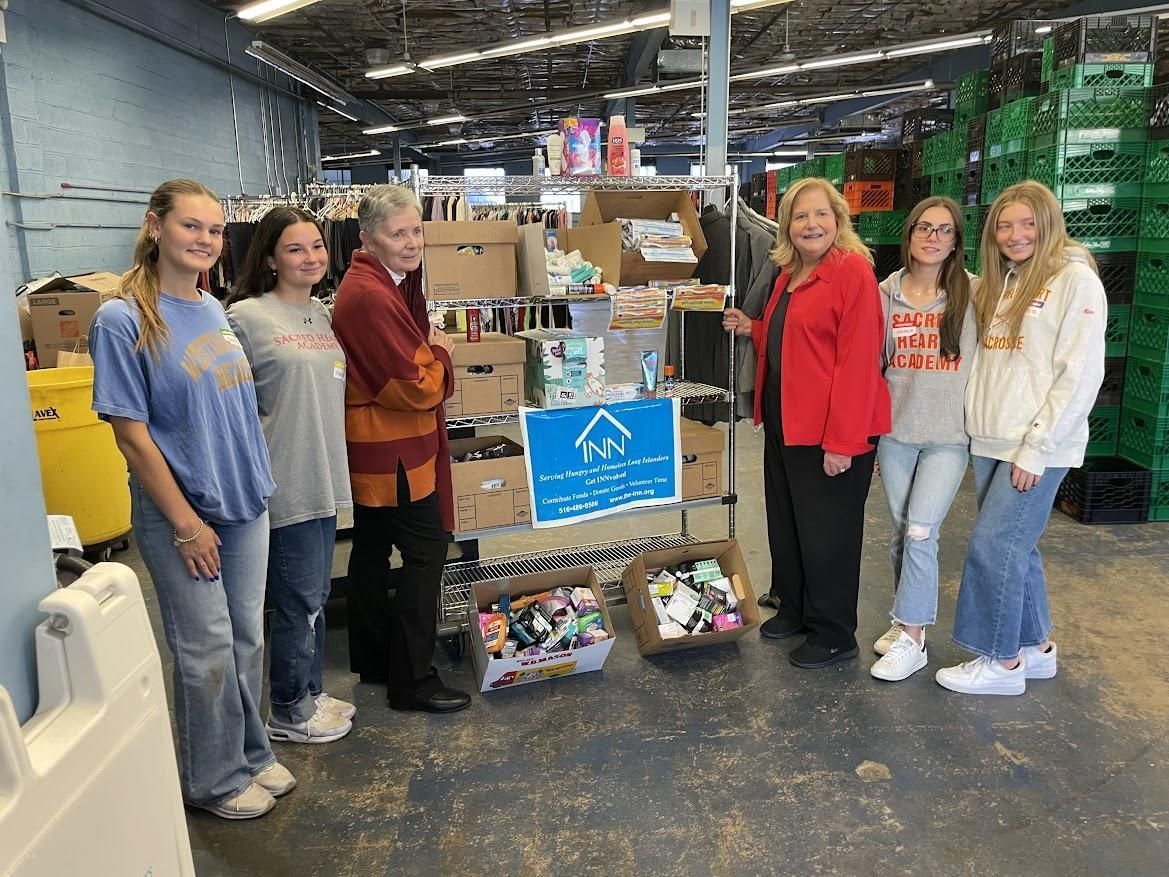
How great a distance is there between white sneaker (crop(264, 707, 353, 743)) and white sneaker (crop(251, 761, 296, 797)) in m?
0.25

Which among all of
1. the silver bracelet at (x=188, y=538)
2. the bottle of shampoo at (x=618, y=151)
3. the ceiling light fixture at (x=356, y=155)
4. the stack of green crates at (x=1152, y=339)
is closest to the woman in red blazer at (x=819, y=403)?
the bottle of shampoo at (x=618, y=151)

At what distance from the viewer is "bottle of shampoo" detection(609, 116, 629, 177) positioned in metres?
3.48

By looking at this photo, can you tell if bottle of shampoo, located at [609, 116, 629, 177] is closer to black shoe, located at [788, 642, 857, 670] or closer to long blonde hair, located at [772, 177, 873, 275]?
long blonde hair, located at [772, 177, 873, 275]

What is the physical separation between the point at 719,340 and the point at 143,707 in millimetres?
2951

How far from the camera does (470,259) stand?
314 cm

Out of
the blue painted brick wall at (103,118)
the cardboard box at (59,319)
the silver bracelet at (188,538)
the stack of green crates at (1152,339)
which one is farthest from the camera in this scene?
the blue painted brick wall at (103,118)

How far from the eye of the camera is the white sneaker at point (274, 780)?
2.50 m

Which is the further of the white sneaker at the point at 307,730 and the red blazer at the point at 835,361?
the red blazer at the point at 835,361

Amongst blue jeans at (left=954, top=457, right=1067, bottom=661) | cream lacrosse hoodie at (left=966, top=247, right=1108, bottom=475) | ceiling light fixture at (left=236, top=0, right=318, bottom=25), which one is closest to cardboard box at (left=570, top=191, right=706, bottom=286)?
cream lacrosse hoodie at (left=966, top=247, right=1108, bottom=475)

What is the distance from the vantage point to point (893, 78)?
559 inches

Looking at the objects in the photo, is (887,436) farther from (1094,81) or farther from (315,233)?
(1094,81)

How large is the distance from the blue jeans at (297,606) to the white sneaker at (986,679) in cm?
219

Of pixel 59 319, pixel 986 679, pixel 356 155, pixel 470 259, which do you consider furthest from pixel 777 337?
pixel 356 155

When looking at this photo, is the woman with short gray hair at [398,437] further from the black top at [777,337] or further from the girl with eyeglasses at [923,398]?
the girl with eyeglasses at [923,398]
